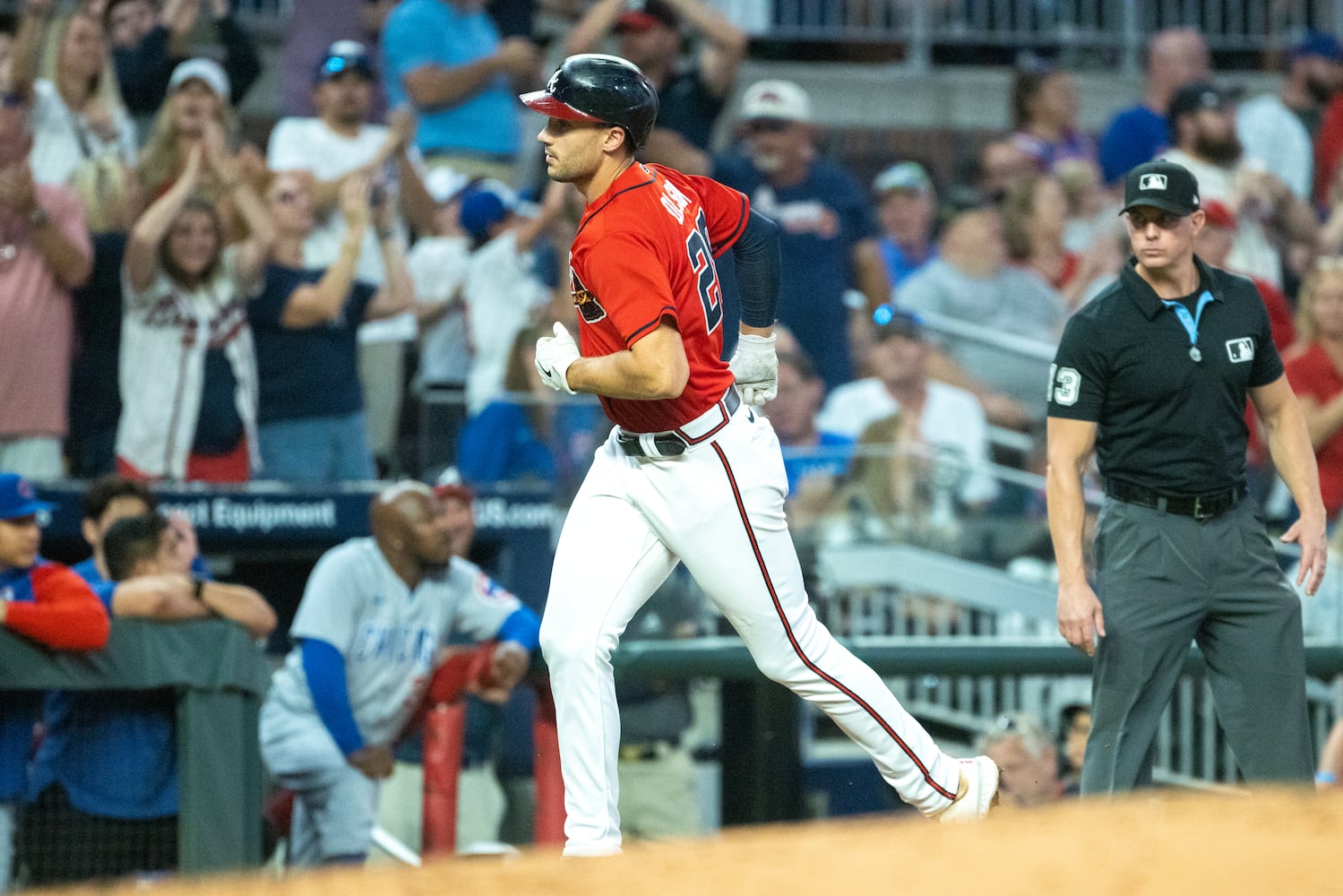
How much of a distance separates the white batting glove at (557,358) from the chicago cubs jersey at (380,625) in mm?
2718

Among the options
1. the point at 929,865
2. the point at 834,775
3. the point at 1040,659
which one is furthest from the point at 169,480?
the point at 929,865

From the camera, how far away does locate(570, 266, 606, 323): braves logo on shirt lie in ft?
15.2

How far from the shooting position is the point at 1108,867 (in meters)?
3.71

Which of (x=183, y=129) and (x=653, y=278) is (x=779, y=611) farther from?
Result: (x=183, y=129)

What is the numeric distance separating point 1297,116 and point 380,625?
7578 millimetres

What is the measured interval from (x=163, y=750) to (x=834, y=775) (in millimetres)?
3027

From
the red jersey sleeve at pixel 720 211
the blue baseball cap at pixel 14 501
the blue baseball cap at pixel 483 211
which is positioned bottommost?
the blue baseball cap at pixel 14 501

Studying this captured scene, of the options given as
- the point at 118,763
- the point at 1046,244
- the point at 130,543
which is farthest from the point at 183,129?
the point at 1046,244

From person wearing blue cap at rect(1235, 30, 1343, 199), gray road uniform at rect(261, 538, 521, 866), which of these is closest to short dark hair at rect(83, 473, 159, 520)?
gray road uniform at rect(261, 538, 521, 866)

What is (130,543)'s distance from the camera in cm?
668

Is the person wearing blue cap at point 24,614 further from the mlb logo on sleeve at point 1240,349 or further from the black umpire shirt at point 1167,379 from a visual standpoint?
the mlb logo on sleeve at point 1240,349

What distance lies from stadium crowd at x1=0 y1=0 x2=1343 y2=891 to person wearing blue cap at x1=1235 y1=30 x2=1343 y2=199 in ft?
1.40

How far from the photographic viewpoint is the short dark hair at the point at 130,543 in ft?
21.9

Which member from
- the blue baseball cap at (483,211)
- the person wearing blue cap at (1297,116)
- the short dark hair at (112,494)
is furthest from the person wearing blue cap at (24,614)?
the person wearing blue cap at (1297,116)
